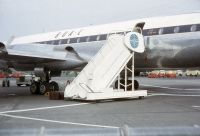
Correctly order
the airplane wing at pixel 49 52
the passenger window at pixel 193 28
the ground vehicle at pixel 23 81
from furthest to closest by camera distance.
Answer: the ground vehicle at pixel 23 81 < the airplane wing at pixel 49 52 < the passenger window at pixel 193 28

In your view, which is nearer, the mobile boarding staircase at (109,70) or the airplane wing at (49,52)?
the mobile boarding staircase at (109,70)

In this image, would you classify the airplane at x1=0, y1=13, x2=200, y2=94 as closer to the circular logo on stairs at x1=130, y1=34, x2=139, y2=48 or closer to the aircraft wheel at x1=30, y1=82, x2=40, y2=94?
the aircraft wheel at x1=30, y1=82, x2=40, y2=94

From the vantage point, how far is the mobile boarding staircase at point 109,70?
50.7 feet

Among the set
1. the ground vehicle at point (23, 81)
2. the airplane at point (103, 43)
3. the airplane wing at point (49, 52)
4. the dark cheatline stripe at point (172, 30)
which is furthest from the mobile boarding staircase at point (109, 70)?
→ the ground vehicle at point (23, 81)

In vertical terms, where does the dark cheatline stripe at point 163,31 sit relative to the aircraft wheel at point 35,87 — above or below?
above

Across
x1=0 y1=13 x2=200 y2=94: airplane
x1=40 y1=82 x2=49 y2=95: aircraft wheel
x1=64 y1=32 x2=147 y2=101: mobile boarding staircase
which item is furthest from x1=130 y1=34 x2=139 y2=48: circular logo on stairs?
x1=40 y1=82 x2=49 y2=95: aircraft wheel

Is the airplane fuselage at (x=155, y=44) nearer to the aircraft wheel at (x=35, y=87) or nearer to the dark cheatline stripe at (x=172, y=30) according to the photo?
the dark cheatline stripe at (x=172, y=30)

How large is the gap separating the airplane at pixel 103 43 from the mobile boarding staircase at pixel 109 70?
126cm

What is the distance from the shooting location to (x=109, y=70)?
16062mm

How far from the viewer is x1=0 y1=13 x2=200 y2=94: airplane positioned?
16.6 metres

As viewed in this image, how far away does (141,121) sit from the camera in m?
8.83

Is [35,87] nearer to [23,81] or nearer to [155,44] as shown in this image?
[155,44]

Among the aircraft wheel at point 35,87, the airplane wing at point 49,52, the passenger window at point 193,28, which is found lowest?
the aircraft wheel at point 35,87

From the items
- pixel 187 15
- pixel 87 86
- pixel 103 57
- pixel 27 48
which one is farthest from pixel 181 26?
pixel 27 48
